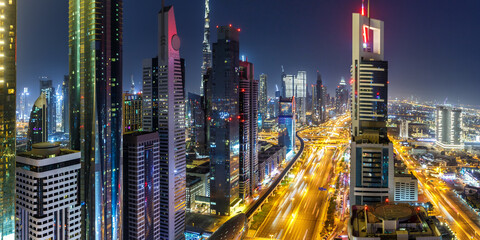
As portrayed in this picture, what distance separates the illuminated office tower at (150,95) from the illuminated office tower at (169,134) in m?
0.74

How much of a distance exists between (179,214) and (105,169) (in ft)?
22.3

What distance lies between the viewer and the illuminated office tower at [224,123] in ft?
91.5

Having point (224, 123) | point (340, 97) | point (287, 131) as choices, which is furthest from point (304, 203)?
point (340, 97)

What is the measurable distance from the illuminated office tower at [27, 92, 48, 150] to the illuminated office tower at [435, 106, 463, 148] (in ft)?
175

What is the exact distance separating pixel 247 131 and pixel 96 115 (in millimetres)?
16324

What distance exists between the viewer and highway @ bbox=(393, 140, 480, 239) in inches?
939

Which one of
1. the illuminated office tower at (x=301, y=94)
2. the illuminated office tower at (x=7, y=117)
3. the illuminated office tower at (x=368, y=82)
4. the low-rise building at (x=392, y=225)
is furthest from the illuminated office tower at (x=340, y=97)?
the illuminated office tower at (x=7, y=117)

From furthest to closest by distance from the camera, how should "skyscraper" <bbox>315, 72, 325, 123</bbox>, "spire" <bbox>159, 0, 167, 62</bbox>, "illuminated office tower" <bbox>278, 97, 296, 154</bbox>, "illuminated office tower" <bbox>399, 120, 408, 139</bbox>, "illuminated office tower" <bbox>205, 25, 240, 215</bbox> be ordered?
1. "skyscraper" <bbox>315, 72, 325, 123</bbox>
2. "illuminated office tower" <bbox>399, 120, 408, 139</bbox>
3. "illuminated office tower" <bbox>278, 97, 296, 154</bbox>
4. "illuminated office tower" <bbox>205, 25, 240, 215</bbox>
5. "spire" <bbox>159, 0, 167, 62</bbox>

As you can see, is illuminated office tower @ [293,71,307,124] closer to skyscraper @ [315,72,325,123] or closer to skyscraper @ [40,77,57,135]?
skyscraper @ [315,72,325,123]

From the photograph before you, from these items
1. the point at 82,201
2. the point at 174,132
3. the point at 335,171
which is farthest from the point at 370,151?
→ the point at 335,171

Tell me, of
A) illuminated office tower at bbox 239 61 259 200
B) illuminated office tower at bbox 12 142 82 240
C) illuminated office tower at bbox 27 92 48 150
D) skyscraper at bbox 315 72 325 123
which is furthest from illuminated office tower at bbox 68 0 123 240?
skyscraper at bbox 315 72 325 123

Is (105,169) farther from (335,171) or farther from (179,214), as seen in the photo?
(335,171)

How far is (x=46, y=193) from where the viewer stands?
14.8m

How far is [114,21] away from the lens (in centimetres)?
1961
